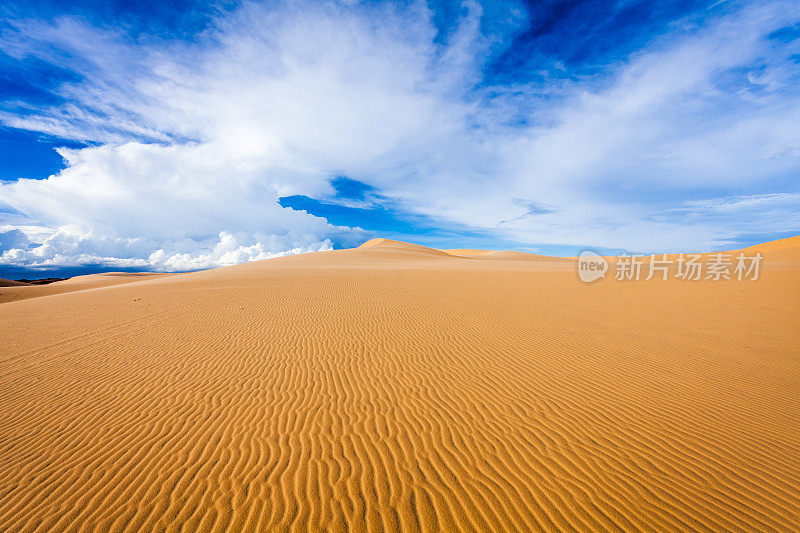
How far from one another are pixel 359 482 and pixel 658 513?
131 inches

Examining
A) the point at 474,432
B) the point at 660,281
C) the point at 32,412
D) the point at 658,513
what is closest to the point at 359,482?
the point at 474,432

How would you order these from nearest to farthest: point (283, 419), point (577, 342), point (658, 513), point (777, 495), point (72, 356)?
point (658, 513), point (777, 495), point (283, 419), point (72, 356), point (577, 342)

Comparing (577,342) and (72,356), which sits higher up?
(72,356)

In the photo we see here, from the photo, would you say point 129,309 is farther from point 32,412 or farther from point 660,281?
point 660,281

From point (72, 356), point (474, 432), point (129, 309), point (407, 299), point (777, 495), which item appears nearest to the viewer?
point (777, 495)

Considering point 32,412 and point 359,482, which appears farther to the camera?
point 32,412

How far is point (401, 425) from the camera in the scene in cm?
521

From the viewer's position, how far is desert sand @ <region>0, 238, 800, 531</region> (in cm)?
360

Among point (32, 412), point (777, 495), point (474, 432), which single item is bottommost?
point (777, 495)

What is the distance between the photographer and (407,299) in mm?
15367

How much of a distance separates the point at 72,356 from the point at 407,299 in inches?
441

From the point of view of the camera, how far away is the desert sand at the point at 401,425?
3600 mm

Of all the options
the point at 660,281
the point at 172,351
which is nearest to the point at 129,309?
the point at 172,351

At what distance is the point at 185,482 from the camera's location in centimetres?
394
